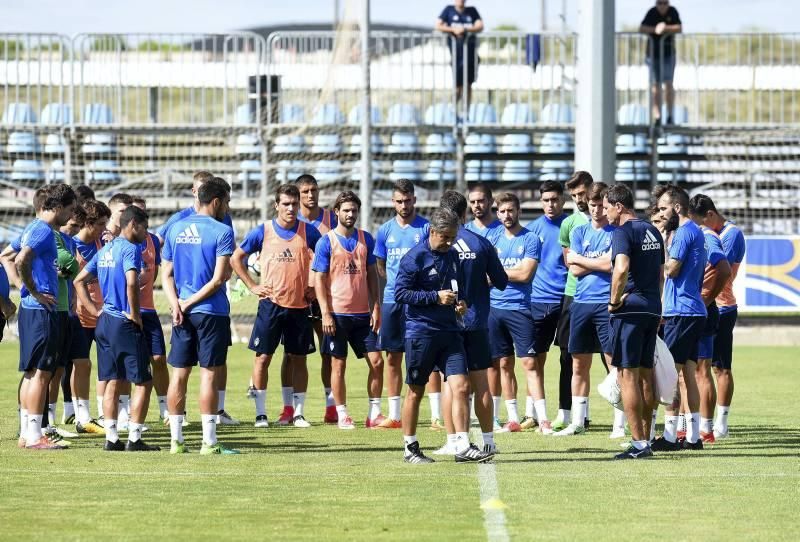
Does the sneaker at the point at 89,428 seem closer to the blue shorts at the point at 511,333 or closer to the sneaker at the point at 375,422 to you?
the sneaker at the point at 375,422

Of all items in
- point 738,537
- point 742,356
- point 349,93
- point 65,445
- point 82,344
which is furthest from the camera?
point 349,93

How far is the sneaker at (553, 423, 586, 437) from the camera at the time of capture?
1263 cm

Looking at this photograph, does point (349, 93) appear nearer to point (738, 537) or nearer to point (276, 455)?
point (276, 455)

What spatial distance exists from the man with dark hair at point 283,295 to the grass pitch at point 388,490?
62 cm

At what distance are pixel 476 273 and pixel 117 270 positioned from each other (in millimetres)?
2942

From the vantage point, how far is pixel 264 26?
62.2m

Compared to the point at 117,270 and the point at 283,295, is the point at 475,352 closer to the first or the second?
the point at 117,270

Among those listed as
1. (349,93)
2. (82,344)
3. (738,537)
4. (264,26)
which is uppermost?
(264,26)

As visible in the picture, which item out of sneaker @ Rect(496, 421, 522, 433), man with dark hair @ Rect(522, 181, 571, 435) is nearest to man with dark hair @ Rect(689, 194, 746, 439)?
man with dark hair @ Rect(522, 181, 571, 435)

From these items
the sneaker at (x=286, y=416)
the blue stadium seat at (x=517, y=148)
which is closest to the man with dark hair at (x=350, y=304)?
the sneaker at (x=286, y=416)

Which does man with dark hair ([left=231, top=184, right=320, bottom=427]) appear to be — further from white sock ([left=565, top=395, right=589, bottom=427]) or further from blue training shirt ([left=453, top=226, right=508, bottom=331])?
blue training shirt ([left=453, top=226, right=508, bottom=331])

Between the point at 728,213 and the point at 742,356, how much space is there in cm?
650

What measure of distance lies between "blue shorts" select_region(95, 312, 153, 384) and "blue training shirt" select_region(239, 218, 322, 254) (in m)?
2.26

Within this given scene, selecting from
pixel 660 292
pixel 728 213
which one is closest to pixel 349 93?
pixel 728 213
